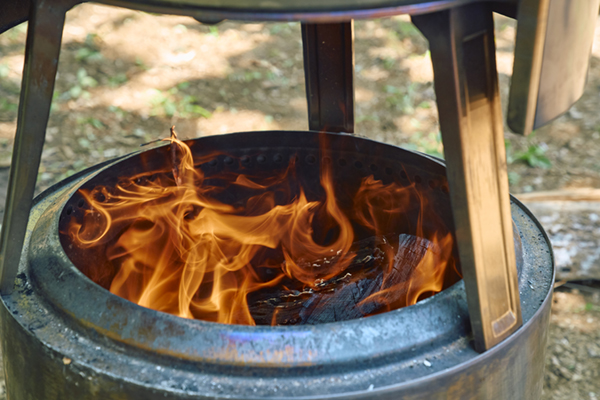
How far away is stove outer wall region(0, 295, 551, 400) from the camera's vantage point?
1121 mm

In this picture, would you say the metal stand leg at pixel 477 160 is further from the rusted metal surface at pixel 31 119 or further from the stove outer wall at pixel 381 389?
the rusted metal surface at pixel 31 119

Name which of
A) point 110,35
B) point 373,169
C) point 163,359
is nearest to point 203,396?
point 163,359

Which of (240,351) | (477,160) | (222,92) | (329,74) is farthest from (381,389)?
(222,92)

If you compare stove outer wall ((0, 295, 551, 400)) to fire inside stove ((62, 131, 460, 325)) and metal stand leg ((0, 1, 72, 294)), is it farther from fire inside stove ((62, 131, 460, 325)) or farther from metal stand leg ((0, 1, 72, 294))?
fire inside stove ((62, 131, 460, 325))

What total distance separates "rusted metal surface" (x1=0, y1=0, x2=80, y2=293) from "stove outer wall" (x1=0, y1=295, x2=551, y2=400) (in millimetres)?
145

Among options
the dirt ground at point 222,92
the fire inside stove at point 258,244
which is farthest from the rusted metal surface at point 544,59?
the dirt ground at point 222,92

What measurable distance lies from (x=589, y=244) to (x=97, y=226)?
6.59 feet

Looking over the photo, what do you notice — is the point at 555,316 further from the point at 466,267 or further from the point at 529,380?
the point at 466,267

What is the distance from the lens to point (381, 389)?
1092 mm

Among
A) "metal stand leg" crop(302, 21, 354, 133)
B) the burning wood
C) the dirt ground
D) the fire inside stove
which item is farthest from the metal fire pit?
the dirt ground

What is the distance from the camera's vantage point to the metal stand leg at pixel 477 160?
3.37ft

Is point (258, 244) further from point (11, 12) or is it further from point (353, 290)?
point (11, 12)

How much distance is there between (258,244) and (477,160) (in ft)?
3.29

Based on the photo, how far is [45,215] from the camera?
5.07ft
